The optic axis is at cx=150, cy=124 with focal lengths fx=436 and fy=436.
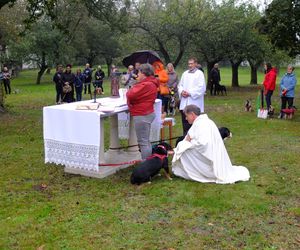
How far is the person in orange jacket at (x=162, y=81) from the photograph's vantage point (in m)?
12.5

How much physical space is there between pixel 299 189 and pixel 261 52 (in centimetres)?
1970

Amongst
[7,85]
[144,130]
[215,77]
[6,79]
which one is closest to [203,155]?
[144,130]

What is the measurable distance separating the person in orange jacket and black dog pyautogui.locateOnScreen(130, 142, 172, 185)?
210 inches

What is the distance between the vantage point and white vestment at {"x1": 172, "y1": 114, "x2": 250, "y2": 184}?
6.77 metres

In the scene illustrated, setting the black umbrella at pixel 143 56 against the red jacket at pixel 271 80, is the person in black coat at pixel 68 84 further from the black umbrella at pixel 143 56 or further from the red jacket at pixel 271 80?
the red jacket at pixel 271 80

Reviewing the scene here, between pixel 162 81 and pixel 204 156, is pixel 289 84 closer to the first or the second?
pixel 162 81

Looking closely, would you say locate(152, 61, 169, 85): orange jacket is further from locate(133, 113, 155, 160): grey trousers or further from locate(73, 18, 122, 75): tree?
locate(73, 18, 122, 75): tree

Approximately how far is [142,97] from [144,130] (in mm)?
568

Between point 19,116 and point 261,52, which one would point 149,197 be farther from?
point 261,52

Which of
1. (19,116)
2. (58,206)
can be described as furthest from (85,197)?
(19,116)

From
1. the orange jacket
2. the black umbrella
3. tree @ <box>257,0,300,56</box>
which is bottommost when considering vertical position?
the orange jacket

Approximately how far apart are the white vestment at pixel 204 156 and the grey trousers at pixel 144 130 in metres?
0.55

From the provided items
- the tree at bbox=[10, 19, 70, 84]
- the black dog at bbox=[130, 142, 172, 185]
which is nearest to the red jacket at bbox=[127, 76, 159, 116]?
the black dog at bbox=[130, 142, 172, 185]

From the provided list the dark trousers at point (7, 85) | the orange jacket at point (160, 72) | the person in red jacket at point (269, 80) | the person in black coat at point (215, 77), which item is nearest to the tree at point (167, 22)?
the person in black coat at point (215, 77)
